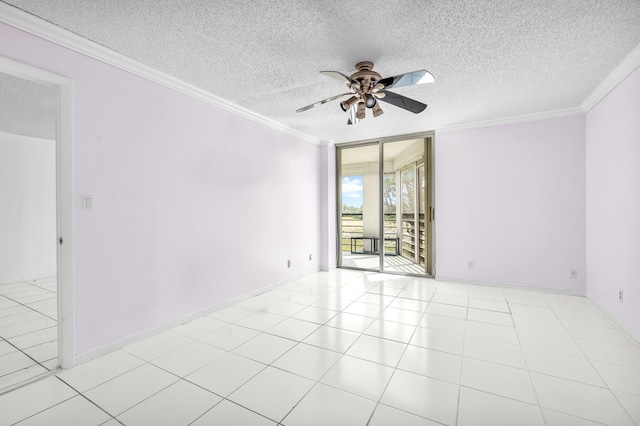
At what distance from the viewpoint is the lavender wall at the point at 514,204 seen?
3.81 metres

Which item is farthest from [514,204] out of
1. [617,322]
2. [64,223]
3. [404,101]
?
[64,223]

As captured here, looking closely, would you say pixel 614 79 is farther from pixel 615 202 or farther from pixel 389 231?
pixel 389 231

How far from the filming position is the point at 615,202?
2.92 meters

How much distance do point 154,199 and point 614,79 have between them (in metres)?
4.57

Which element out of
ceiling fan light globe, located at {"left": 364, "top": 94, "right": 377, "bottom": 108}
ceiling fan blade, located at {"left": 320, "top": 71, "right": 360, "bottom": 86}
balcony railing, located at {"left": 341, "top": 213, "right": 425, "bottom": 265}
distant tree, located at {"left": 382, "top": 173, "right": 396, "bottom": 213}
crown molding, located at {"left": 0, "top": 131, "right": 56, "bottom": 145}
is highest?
crown molding, located at {"left": 0, "top": 131, "right": 56, "bottom": 145}

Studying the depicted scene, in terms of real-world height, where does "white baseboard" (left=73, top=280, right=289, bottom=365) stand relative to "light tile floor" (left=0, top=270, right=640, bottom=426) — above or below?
above

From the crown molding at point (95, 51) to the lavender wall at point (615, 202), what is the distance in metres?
4.02

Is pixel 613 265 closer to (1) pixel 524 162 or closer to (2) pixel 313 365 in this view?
(1) pixel 524 162

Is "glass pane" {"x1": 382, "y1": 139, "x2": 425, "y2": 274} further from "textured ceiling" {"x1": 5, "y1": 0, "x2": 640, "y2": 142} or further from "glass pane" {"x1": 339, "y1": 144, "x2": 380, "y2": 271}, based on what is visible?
"textured ceiling" {"x1": 5, "y1": 0, "x2": 640, "y2": 142}

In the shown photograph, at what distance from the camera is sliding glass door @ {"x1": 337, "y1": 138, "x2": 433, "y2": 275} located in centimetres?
575

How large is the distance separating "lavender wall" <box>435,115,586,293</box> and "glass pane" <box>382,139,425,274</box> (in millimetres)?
1001

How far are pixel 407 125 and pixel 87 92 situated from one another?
12.7ft

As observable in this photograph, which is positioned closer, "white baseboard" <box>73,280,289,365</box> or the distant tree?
"white baseboard" <box>73,280,289,365</box>

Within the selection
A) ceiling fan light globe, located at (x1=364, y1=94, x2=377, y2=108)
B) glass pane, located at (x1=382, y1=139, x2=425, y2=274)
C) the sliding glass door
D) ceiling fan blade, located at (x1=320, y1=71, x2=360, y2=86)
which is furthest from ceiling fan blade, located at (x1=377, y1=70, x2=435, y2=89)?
glass pane, located at (x1=382, y1=139, x2=425, y2=274)
